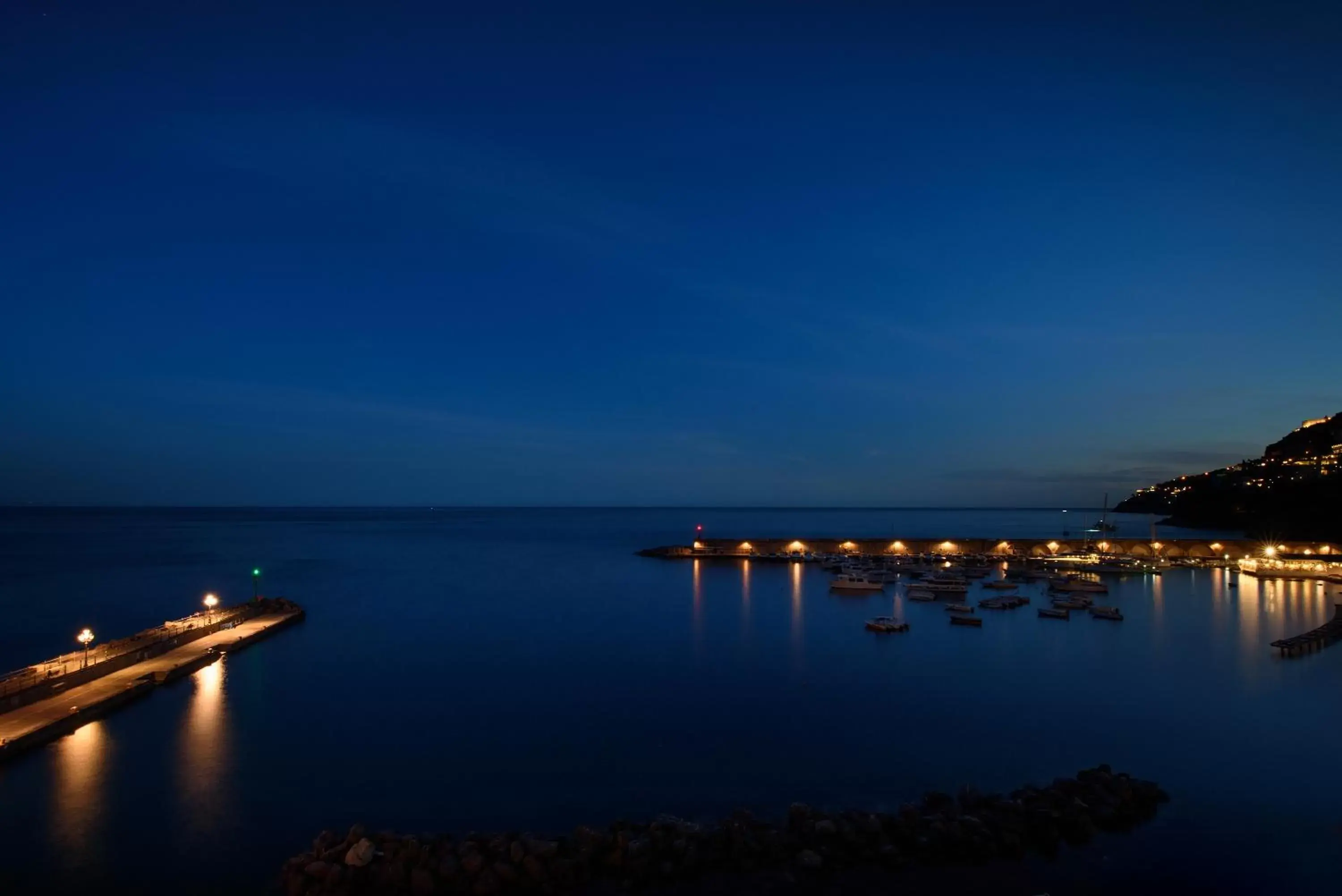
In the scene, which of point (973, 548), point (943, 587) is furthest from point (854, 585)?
point (973, 548)

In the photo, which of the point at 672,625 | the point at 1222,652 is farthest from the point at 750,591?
the point at 1222,652

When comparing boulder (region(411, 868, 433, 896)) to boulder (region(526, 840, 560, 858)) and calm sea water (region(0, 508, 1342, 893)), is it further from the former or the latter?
calm sea water (region(0, 508, 1342, 893))

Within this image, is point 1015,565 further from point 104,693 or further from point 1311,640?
point 104,693

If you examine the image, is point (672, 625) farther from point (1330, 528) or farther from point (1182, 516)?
point (1182, 516)

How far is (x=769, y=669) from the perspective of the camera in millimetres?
22656

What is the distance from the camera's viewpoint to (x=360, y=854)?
955cm

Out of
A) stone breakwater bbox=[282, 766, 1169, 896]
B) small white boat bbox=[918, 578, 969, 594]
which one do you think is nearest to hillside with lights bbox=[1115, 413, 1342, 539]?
small white boat bbox=[918, 578, 969, 594]

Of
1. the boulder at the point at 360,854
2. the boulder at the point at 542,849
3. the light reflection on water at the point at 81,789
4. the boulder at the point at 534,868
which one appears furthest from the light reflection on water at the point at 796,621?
the light reflection on water at the point at 81,789

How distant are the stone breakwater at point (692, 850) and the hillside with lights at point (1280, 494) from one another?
233 ft

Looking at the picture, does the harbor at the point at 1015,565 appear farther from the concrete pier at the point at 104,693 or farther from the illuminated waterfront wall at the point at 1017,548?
the concrete pier at the point at 104,693

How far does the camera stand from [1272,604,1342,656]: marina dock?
2384cm

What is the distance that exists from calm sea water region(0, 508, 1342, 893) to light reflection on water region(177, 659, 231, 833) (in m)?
0.07

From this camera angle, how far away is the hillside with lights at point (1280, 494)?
239ft

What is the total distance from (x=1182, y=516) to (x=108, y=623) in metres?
134
